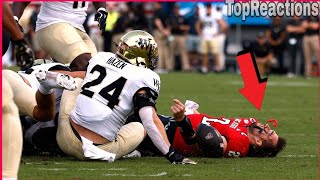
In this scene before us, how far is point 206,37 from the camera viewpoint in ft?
76.0

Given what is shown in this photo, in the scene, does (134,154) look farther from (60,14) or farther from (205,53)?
(205,53)

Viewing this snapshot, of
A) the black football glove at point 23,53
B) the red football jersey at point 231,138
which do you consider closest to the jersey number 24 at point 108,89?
the red football jersey at point 231,138

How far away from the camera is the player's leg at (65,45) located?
8758 millimetres

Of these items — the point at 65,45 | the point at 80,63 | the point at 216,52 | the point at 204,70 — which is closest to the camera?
the point at 80,63

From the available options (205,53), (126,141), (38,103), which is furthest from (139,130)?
(205,53)

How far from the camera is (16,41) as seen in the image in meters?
5.53

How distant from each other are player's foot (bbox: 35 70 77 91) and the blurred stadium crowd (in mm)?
16148

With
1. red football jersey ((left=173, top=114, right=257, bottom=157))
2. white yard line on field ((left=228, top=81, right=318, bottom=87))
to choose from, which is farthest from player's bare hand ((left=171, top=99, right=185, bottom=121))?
white yard line on field ((left=228, top=81, right=318, bottom=87))

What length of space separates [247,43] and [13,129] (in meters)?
18.7

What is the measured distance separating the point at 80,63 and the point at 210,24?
47.2 ft

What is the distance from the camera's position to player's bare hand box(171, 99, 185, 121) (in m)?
7.21

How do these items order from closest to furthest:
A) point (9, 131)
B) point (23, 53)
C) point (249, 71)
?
point (9, 131)
point (23, 53)
point (249, 71)

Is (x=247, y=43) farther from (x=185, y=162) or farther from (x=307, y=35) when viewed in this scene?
(x=185, y=162)

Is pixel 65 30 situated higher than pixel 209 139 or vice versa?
pixel 65 30
